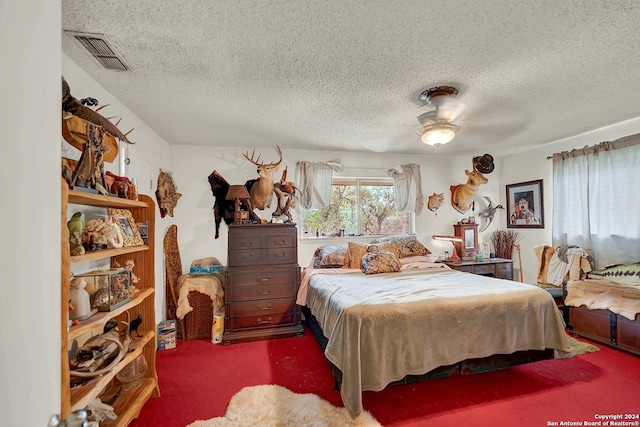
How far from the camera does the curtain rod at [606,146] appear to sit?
116 inches

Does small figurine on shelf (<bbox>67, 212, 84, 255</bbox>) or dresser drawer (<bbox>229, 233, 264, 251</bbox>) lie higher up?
small figurine on shelf (<bbox>67, 212, 84, 255</bbox>)

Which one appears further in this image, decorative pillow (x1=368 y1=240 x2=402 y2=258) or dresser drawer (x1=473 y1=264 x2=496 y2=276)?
dresser drawer (x1=473 y1=264 x2=496 y2=276)

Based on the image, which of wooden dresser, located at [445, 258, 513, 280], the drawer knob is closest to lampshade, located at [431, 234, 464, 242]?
wooden dresser, located at [445, 258, 513, 280]

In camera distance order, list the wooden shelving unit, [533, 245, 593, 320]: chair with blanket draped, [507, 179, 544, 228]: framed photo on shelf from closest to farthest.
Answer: the wooden shelving unit → [533, 245, 593, 320]: chair with blanket draped → [507, 179, 544, 228]: framed photo on shelf

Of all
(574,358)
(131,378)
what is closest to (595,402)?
(574,358)

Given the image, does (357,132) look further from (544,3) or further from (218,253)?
(218,253)

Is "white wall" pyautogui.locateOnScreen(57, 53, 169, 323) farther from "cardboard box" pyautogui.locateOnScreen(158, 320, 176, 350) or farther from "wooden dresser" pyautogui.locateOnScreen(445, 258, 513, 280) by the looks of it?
"wooden dresser" pyautogui.locateOnScreen(445, 258, 513, 280)

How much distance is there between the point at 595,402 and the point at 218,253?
12.2 ft

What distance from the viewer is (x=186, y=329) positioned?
3.23 meters

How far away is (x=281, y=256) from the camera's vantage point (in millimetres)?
3316

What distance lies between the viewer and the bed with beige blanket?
1919 mm

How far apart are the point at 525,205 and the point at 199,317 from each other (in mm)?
4679
